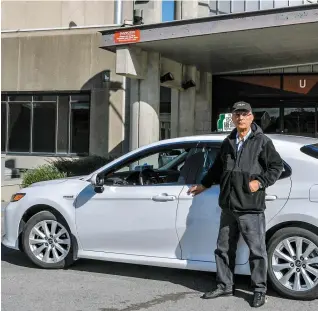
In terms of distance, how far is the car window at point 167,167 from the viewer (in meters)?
5.49

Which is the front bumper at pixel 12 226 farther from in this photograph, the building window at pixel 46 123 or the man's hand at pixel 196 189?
the building window at pixel 46 123

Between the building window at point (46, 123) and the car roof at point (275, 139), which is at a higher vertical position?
the building window at point (46, 123)

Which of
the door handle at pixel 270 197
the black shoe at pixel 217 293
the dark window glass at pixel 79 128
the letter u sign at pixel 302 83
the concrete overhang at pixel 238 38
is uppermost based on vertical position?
the concrete overhang at pixel 238 38

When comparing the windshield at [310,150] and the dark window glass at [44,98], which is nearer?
the windshield at [310,150]

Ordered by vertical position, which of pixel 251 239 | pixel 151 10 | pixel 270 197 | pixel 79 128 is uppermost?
pixel 151 10

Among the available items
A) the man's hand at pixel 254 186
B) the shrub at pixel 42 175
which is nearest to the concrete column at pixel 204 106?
the shrub at pixel 42 175

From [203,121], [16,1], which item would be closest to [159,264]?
[203,121]

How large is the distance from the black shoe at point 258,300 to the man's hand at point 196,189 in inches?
45.1

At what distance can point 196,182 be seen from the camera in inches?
212

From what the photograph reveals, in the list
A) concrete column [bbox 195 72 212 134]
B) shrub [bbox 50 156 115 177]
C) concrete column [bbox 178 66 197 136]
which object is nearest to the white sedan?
shrub [bbox 50 156 115 177]

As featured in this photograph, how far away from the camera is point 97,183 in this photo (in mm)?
5742

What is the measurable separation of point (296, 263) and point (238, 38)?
6.76 meters

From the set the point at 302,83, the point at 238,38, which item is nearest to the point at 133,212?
the point at 238,38

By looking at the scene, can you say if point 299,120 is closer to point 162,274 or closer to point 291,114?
point 291,114
